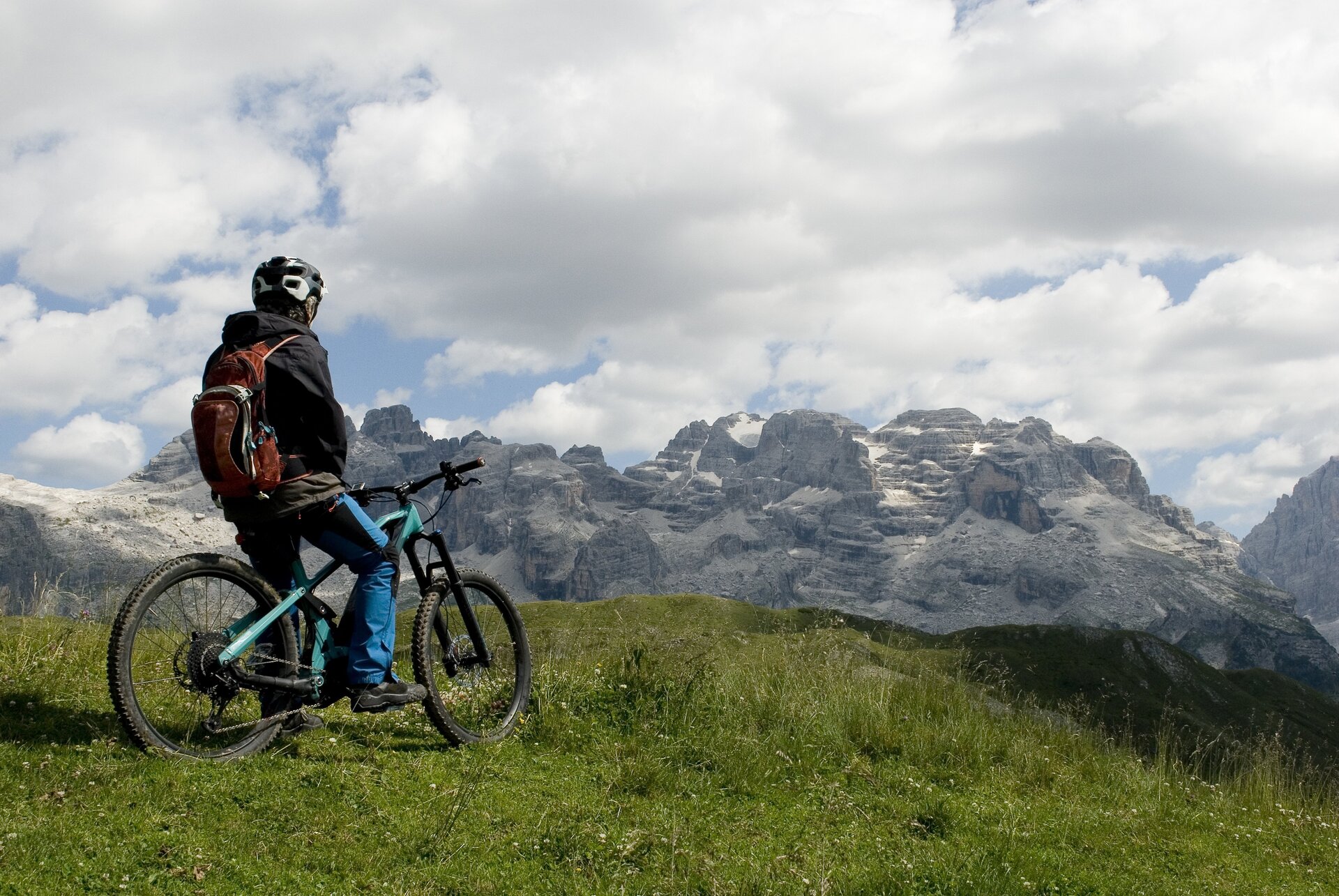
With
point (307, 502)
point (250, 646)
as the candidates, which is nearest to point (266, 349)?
point (307, 502)

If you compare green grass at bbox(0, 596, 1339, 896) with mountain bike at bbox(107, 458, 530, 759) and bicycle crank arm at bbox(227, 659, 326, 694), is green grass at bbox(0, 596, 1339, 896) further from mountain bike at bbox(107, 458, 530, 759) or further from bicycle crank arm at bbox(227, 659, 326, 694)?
bicycle crank arm at bbox(227, 659, 326, 694)

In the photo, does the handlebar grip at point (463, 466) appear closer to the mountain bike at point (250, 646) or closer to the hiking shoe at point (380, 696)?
the mountain bike at point (250, 646)

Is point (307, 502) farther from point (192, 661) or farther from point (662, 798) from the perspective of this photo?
point (662, 798)

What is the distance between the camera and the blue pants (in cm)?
752

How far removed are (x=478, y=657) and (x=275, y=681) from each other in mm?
2263

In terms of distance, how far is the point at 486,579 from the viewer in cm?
920

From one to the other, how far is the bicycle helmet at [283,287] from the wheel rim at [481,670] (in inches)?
115

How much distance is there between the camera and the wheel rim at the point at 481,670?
906 cm

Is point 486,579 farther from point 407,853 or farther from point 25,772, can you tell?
point 25,772

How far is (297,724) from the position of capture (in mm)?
7930

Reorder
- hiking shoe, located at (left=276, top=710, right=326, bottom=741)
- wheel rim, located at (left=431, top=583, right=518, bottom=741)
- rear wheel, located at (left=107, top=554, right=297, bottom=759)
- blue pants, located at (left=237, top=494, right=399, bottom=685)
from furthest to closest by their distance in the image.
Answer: wheel rim, located at (left=431, top=583, right=518, bottom=741)
hiking shoe, located at (left=276, top=710, right=326, bottom=741)
blue pants, located at (left=237, top=494, right=399, bottom=685)
rear wheel, located at (left=107, top=554, right=297, bottom=759)

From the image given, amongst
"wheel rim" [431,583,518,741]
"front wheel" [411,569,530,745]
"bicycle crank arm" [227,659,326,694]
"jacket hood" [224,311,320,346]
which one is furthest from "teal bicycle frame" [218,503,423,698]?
"jacket hood" [224,311,320,346]

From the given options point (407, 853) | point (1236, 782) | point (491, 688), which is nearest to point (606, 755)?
point (491, 688)

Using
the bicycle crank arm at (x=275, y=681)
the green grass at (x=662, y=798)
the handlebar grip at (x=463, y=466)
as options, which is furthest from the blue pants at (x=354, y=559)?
the handlebar grip at (x=463, y=466)
